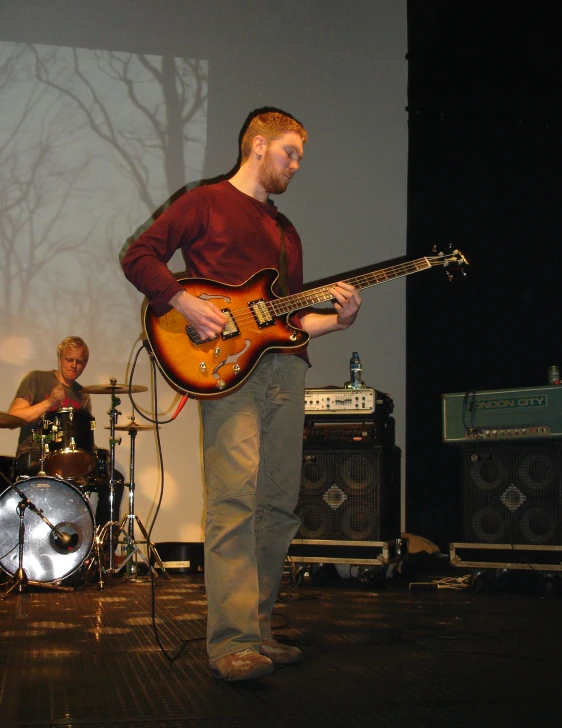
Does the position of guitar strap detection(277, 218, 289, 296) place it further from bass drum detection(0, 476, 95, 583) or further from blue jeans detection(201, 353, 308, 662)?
bass drum detection(0, 476, 95, 583)

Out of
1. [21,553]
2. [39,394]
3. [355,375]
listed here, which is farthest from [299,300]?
[39,394]

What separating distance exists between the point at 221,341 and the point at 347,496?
243cm

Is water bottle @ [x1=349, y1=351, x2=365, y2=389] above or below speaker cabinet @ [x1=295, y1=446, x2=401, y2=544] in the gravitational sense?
above

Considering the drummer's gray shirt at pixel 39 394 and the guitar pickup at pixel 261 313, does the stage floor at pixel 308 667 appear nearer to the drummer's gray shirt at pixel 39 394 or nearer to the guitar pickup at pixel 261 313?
the guitar pickup at pixel 261 313

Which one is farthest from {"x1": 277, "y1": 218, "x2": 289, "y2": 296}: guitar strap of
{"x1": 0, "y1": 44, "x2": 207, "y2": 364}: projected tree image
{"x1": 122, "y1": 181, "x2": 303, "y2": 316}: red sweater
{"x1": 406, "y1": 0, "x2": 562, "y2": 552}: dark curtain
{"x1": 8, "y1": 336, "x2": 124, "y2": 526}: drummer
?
{"x1": 0, "y1": 44, "x2": 207, "y2": 364}: projected tree image

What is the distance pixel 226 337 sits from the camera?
2234 millimetres

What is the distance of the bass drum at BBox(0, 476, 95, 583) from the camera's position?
14.3 ft

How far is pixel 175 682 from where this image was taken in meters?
1.98

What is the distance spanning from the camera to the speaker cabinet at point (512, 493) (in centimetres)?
409

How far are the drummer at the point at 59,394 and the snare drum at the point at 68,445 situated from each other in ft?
1.26

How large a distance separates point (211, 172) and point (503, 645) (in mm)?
4273

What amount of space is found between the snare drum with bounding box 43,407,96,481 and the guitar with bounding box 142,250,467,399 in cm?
242

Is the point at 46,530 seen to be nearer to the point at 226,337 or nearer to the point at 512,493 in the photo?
the point at 512,493

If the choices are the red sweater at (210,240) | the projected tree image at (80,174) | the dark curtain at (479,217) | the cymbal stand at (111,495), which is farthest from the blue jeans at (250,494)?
the projected tree image at (80,174)
